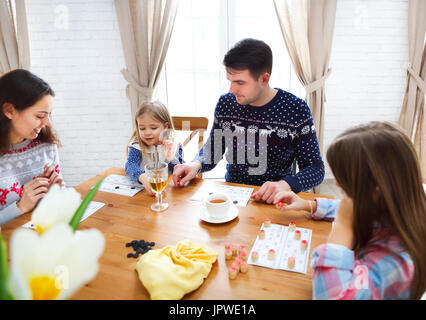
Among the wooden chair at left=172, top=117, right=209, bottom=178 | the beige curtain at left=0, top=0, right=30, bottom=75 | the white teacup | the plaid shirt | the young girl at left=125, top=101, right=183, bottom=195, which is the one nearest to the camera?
the plaid shirt

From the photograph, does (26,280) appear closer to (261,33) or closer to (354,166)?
(354,166)

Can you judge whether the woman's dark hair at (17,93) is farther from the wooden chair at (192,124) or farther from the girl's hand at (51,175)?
the wooden chair at (192,124)

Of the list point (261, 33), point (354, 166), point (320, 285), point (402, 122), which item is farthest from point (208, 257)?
point (402, 122)

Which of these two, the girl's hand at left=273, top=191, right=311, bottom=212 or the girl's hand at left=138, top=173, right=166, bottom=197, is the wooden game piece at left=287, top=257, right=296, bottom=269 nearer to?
the girl's hand at left=273, top=191, right=311, bottom=212

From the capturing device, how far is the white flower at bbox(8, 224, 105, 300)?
0.37m

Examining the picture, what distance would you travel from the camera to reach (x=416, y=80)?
2.83 metres

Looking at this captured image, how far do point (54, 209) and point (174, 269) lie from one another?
1.37 ft

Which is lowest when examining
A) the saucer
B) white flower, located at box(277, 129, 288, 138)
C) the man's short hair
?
the saucer

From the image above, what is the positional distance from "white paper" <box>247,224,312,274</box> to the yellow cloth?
14cm

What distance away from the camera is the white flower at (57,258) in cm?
37

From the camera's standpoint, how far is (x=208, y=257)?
2.84 feet

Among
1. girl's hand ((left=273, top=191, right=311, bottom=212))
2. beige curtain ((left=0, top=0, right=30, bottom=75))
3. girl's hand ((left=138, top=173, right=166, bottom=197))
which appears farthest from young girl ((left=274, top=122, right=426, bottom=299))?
beige curtain ((left=0, top=0, right=30, bottom=75))

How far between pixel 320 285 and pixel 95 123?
2.92 metres

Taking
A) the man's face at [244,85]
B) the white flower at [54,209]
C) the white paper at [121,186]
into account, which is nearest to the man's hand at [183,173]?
the white paper at [121,186]
